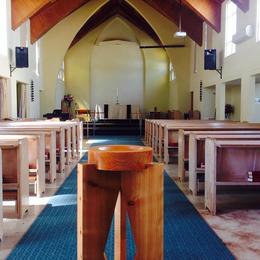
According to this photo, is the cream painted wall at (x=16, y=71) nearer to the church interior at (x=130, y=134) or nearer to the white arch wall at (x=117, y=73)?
the church interior at (x=130, y=134)

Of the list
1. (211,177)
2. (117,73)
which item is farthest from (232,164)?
(117,73)

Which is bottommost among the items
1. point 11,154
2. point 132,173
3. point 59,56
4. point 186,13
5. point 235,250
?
point 235,250

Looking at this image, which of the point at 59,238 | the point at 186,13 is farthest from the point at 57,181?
the point at 186,13

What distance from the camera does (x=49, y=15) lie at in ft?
41.9

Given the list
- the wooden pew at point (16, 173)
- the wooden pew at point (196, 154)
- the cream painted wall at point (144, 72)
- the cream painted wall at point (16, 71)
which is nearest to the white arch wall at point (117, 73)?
the cream painted wall at point (144, 72)

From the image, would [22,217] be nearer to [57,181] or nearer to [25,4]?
[57,181]

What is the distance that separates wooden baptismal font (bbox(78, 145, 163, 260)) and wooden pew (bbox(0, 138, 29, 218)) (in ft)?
7.27

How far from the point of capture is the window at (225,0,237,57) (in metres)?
9.70

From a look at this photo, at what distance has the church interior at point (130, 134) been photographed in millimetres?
965

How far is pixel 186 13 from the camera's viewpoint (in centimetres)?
1313

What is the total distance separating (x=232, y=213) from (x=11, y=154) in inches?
80.7

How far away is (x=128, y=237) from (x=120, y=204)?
1704 millimetres

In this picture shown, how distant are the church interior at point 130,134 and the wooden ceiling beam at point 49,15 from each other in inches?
1.8

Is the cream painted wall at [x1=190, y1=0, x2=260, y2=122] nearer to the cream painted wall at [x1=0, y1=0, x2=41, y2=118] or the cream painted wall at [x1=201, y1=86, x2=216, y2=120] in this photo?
the cream painted wall at [x1=201, y1=86, x2=216, y2=120]
